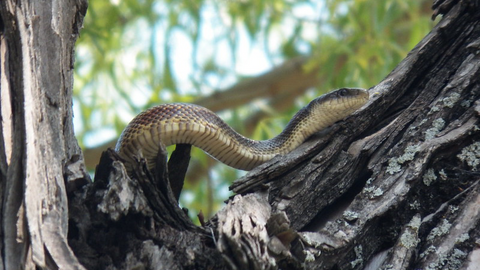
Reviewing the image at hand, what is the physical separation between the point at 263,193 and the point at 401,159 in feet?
2.75

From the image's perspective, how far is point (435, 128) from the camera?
11.9 ft

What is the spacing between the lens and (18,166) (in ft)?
8.87

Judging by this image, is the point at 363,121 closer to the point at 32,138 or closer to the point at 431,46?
the point at 431,46

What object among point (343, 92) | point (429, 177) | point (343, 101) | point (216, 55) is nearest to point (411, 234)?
point (429, 177)

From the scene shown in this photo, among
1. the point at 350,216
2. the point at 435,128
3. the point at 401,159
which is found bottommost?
the point at 350,216

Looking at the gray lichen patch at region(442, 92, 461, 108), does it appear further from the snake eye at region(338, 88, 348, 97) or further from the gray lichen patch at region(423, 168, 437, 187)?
the snake eye at region(338, 88, 348, 97)

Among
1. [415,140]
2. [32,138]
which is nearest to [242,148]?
[415,140]

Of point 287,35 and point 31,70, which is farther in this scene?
point 287,35

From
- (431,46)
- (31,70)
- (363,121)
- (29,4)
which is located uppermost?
(29,4)

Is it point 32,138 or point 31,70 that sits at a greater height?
point 31,70

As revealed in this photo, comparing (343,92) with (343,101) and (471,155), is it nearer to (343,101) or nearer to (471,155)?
(343,101)

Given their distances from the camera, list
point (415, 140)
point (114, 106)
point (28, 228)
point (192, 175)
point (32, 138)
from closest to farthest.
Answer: point (28, 228)
point (32, 138)
point (415, 140)
point (114, 106)
point (192, 175)

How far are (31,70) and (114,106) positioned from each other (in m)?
6.27

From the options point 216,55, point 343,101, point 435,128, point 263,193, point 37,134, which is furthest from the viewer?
point 216,55
